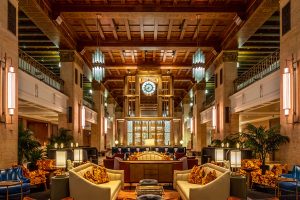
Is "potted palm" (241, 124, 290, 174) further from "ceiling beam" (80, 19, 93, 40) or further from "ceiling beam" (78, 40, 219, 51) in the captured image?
"ceiling beam" (78, 40, 219, 51)

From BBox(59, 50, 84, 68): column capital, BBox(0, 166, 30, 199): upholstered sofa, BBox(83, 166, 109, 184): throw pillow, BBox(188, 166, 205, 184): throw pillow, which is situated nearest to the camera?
BBox(0, 166, 30, 199): upholstered sofa

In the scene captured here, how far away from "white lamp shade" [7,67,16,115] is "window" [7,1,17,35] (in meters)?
1.21

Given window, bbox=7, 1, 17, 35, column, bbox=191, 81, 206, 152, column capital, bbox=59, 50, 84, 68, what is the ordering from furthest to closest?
1. column, bbox=191, 81, 206, 152
2. column capital, bbox=59, 50, 84, 68
3. window, bbox=7, 1, 17, 35

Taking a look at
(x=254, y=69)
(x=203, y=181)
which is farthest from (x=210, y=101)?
(x=203, y=181)

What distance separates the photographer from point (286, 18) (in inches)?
458

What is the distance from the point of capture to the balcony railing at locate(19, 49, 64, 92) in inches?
556

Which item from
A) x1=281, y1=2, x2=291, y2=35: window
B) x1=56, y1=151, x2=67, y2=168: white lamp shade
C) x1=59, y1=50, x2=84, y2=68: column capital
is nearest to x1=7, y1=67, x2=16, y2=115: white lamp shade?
x1=56, y1=151, x2=67, y2=168: white lamp shade

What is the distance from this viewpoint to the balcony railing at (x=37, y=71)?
14.1 metres

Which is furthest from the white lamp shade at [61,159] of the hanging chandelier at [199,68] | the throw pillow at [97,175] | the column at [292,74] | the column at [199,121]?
the column at [199,121]

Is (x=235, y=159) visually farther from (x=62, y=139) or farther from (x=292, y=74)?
(x=62, y=139)

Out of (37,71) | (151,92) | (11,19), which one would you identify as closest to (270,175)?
(11,19)

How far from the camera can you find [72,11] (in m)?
15.3

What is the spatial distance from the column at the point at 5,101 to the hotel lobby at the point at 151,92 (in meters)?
0.05

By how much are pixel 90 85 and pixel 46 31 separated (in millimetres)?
16159
